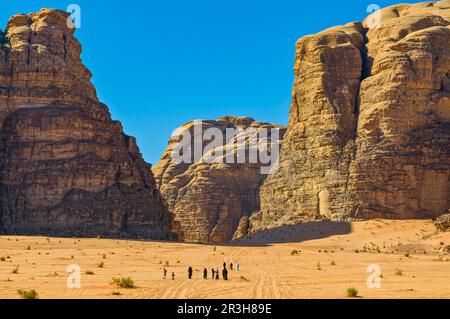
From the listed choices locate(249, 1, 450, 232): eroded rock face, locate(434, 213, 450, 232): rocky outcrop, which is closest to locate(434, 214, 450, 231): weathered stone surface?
locate(434, 213, 450, 232): rocky outcrop

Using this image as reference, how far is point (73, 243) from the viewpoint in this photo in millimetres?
56531

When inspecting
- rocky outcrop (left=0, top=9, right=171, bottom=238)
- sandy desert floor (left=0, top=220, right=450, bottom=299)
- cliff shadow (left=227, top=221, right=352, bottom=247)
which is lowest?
sandy desert floor (left=0, top=220, right=450, bottom=299)

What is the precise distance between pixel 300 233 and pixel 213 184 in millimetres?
53055

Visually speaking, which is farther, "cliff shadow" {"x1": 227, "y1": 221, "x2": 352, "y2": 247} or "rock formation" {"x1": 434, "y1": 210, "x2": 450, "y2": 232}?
"cliff shadow" {"x1": 227, "y1": 221, "x2": 352, "y2": 247}

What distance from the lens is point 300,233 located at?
70.0 meters

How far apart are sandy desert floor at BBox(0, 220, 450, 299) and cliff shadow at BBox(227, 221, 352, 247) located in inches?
4.5

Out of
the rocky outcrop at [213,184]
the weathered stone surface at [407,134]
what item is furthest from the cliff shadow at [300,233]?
the rocky outcrop at [213,184]

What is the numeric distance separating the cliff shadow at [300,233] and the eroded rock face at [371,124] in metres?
2.62

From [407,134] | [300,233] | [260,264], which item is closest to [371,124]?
[407,134]

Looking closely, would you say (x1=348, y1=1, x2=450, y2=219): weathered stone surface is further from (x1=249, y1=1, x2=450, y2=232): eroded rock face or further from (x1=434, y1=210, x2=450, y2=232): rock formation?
(x1=434, y1=210, x2=450, y2=232): rock formation

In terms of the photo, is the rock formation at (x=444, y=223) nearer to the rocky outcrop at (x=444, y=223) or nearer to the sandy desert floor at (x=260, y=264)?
the rocky outcrop at (x=444, y=223)

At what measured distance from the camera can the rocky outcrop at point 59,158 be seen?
6738 cm

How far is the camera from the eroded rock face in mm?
69562
